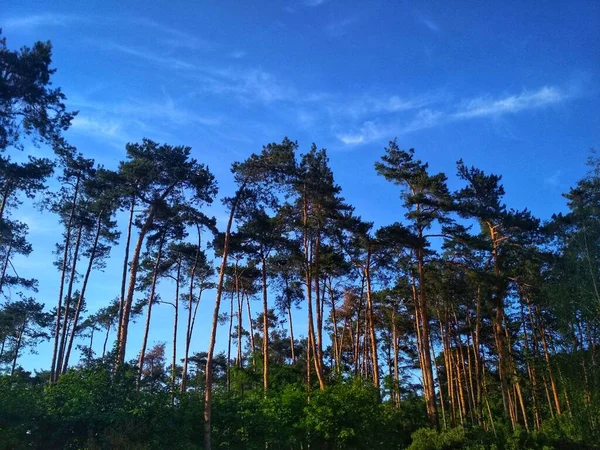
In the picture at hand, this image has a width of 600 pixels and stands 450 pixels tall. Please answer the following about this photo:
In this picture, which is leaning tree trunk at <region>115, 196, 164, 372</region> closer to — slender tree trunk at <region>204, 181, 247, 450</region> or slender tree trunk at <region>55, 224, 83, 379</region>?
slender tree trunk at <region>204, 181, 247, 450</region>

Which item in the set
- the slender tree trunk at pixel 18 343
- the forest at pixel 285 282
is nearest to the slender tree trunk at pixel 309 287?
the forest at pixel 285 282

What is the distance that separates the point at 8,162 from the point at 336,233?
1610 centimetres

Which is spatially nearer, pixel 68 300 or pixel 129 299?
pixel 129 299

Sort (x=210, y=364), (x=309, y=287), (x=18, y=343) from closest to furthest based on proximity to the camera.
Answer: (x=210, y=364) < (x=309, y=287) < (x=18, y=343)

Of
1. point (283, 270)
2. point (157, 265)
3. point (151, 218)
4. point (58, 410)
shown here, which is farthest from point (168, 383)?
point (283, 270)

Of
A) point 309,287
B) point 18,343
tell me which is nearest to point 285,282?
point 309,287

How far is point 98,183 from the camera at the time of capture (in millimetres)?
24500

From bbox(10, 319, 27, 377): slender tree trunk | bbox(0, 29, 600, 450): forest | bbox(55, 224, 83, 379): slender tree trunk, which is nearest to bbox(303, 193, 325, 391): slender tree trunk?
bbox(0, 29, 600, 450): forest

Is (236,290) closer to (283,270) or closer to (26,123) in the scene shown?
(283,270)

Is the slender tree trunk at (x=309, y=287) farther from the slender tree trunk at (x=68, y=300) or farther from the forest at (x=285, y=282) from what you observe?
the slender tree trunk at (x=68, y=300)

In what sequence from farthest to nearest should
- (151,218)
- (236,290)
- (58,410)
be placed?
(236,290) → (151,218) → (58,410)

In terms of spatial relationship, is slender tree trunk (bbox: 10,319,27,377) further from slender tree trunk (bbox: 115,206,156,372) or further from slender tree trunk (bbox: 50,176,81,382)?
slender tree trunk (bbox: 115,206,156,372)

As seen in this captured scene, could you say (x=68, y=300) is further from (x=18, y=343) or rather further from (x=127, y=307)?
(x=18, y=343)

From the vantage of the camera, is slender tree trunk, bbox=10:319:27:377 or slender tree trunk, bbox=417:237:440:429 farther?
slender tree trunk, bbox=10:319:27:377
